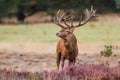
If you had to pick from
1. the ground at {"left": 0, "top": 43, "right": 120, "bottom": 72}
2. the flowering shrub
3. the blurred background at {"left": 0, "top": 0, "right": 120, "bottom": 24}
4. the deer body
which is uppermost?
the blurred background at {"left": 0, "top": 0, "right": 120, "bottom": 24}

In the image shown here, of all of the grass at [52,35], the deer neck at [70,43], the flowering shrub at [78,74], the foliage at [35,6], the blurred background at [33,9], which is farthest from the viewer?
the blurred background at [33,9]

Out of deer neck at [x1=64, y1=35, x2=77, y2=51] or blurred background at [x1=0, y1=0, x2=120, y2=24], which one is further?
blurred background at [x1=0, y1=0, x2=120, y2=24]

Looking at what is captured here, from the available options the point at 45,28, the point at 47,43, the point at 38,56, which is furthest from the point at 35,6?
the point at 38,56

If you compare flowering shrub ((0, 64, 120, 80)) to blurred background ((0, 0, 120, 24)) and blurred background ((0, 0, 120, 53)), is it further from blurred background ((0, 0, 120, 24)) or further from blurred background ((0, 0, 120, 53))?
blurred background ((0, 0, 120, 24))

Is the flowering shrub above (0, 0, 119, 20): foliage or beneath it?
beneath

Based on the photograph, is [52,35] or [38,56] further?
[52,35]

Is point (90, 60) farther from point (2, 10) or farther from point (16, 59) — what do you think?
point (2, 10)

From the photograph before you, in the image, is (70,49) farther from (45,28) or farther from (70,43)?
(45,28)

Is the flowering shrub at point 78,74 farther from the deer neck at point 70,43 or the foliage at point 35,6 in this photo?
the foliage at point 35,6

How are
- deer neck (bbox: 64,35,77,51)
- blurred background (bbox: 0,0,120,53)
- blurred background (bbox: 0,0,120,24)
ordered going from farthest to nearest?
blurred background (bbox: 0,0,120,24) < blurred background (bbox: 0,0,120,53) < deer neck (bbox: 64,35,77,51)

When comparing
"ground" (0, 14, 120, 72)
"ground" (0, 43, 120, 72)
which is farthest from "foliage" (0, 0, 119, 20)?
"ground" (0, 43, 120, 72)

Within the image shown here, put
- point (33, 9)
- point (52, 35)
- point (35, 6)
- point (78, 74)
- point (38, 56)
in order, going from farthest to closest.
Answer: point (33, 9) → point (35, 6) → point (52, 35) → point (38, 56) → point (78, 74)

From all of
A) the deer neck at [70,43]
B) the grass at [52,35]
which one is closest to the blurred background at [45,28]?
the grass at [52,35]

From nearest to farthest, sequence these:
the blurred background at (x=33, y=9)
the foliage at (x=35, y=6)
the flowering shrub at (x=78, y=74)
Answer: the flowering shrub at (x=78, y=74), the foliage at (x=35, y=6), the blurred background at (x=33, y=9)
